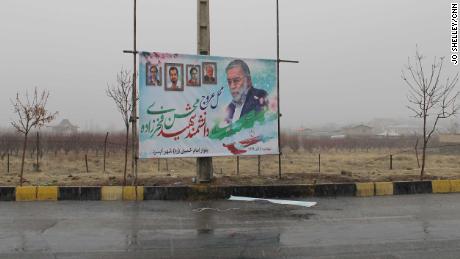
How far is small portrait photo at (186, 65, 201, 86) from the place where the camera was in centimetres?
1167

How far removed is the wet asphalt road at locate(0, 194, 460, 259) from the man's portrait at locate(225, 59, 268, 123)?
2.68m

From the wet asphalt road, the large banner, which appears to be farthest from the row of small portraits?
the wet asphalt road

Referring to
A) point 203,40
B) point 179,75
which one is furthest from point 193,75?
point 203,40

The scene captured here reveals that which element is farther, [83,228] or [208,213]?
[208,213]

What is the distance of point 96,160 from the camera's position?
27.9 metres

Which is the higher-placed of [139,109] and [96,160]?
[139,109]

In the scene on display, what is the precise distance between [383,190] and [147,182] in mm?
5960

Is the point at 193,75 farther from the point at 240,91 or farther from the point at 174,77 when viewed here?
the point at 240,91

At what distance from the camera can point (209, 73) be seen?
11.9 meters

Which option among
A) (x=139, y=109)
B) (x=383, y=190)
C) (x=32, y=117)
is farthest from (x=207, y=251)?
(x=32, y=117)

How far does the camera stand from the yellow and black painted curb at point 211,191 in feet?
34.9

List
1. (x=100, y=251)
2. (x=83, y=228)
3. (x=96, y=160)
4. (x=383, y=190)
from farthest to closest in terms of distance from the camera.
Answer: (x=96, y=160) < (x=383, y=190) < (x=83, y=228) < (x=100, y=251)

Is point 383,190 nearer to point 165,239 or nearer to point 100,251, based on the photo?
point 165,239

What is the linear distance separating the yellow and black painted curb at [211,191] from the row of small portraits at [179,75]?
2492 mm
